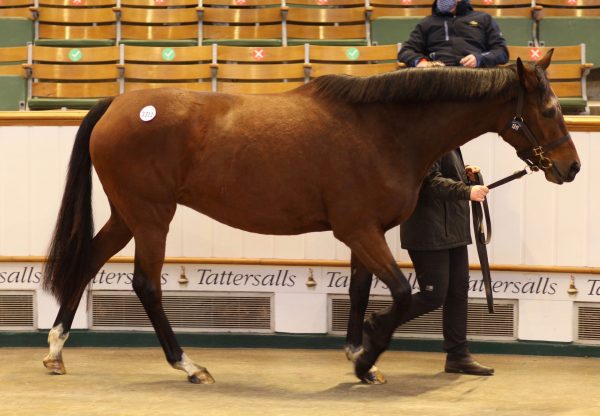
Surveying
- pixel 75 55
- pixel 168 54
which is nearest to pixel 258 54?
pixel 168 54

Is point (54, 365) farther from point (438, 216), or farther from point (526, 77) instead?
point (526, 77)

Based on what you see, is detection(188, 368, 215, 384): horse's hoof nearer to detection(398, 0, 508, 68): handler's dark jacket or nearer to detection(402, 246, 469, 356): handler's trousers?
detection(402, 246, 469, 356): handler's trousers

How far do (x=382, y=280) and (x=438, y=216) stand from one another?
668mm

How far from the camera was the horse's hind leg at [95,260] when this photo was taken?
5.52 m

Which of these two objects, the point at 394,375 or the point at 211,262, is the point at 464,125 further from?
the point at 211,262

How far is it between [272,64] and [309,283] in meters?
3.76

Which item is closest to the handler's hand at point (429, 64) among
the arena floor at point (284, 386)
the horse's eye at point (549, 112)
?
the horse's eye at point (549, 112)

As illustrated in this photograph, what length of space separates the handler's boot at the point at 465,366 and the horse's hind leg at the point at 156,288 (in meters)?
1.43

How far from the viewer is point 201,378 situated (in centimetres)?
521

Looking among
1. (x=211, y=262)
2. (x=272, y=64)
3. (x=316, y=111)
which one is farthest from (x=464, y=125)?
(x=272, y=64)

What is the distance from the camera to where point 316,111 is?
5.19 meters

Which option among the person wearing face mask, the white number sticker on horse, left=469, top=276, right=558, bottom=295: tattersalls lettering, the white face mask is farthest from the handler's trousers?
the white number sticker on horse

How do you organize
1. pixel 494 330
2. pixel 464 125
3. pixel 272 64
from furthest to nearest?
1. pixel 272 64
2. pixel 494 330
3. pixel 464 125

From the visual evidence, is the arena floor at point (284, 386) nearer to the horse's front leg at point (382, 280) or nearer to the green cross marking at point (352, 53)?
the horse's front leg at point (382, 280)
